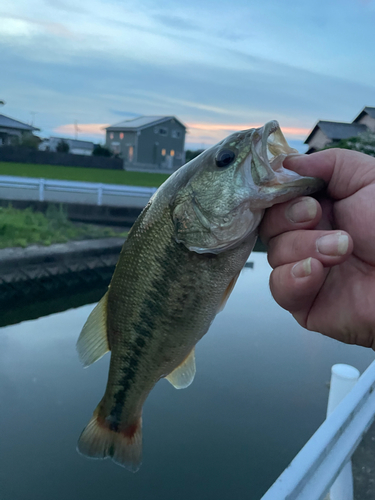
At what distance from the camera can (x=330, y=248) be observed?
4.36 ft

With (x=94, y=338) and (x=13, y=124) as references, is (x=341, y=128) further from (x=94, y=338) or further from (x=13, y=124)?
(x=13, y=124)

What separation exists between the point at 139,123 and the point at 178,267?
44.6 meters

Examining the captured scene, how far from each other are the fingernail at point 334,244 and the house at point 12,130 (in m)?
41.3

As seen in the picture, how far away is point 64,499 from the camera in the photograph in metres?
3.10

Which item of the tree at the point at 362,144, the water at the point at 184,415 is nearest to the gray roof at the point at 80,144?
the tree at the point at 362,144

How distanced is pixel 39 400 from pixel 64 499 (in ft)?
4.20

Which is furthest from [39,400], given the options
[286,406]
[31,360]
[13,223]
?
[13,223]

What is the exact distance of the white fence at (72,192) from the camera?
1227cm

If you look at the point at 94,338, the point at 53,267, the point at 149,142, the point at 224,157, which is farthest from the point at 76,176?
the point at 224,157

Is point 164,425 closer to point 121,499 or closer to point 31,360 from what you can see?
point 121,499

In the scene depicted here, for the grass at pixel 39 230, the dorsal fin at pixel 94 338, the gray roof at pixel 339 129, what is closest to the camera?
the dorsal fin at pixel 94 338

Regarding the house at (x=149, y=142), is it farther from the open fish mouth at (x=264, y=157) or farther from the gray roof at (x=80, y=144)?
the open fish mouth at (x=264, y=157)

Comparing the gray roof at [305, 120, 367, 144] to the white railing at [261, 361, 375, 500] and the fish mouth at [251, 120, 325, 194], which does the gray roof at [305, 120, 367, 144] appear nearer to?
the white railing at [261, 361, 375, 500]

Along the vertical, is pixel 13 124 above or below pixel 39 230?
below
